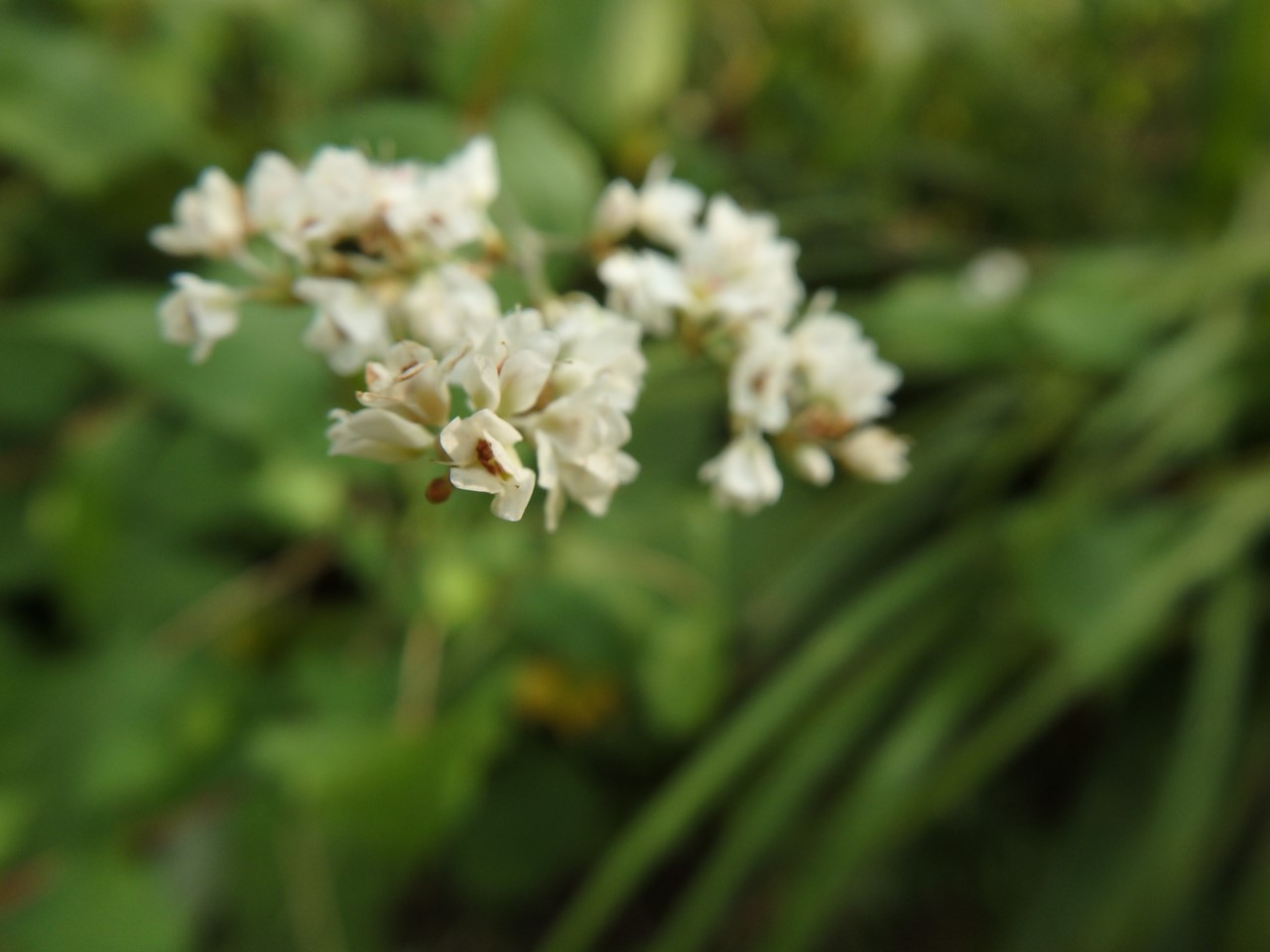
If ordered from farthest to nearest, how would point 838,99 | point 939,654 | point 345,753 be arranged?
point 838,99, point 939,654, point 345,753

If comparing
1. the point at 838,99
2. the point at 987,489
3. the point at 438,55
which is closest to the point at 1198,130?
the point at 838,99

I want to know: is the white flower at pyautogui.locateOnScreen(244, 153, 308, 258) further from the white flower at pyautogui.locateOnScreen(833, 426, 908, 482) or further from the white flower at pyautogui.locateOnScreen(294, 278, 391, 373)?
the white flower at pyautogui.locateOnScreen(833, 426, 908, 482)

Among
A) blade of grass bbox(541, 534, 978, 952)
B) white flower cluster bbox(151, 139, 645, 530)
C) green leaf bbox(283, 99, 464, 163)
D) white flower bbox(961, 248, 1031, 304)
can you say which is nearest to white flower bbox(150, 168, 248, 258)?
white flower cluster bbox(151, 139, 645, 530)

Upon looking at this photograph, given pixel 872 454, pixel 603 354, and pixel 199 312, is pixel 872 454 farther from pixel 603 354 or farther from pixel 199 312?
pixel 199 312

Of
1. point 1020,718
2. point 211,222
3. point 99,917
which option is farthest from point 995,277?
point 99,917

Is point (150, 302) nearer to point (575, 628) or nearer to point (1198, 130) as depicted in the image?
point (575, 628)

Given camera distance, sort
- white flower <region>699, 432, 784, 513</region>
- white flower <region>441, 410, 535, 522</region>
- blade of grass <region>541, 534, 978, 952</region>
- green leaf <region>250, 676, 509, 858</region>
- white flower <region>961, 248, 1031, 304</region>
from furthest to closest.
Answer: white flower <region>961, 248, 1031, 304</region>, blade of grass <region>541, 534, 978, 952</region>, green leaf <region>250, 676, 509, 858</region>, white flower <region>699, 432, 784, 513</region>, white flower <region>441, 410, 535, 522</region>

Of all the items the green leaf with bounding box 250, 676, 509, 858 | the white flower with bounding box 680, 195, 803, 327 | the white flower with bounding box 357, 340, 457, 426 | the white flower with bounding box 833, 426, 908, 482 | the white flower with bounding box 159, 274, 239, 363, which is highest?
the white flower with bounding box 680, 195, 803, 327

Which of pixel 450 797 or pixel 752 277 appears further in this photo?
pixel 450 797
